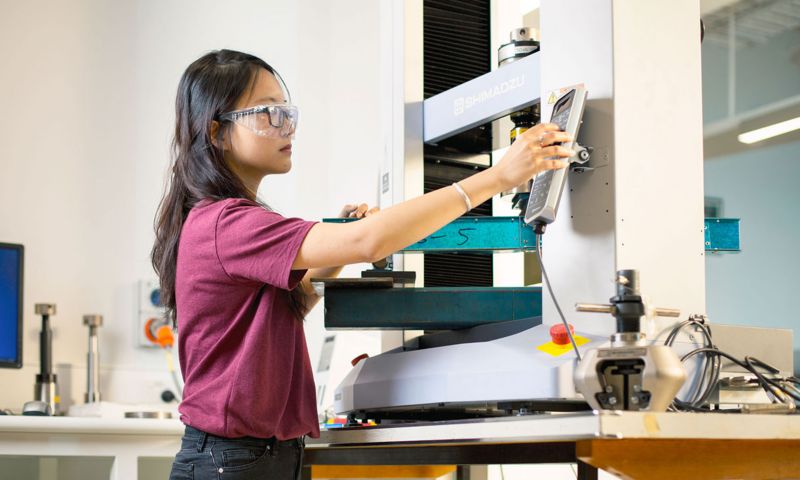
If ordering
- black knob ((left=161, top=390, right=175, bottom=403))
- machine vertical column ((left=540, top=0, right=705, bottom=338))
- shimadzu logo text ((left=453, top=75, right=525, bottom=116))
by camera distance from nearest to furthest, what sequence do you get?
machine vertical column ((left=540, top=0, right=705, bottom=338))
shimadzu logo text ((left=453, top=75, right=525, bottom=116))
black knob ((left=161, top=390, right=175, bottom=403))

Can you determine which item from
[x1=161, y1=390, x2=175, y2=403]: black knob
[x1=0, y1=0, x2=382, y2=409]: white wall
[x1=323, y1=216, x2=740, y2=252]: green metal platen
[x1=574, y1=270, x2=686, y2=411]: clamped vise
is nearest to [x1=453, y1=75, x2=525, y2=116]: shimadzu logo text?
[x1=323, y1=216, x2=740, y2=252]: green metal platen

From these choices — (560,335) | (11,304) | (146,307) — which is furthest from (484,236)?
(146,307)

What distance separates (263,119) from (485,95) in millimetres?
468

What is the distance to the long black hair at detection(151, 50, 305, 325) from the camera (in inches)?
63.5

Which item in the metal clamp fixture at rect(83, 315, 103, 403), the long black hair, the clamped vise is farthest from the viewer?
the metal clamp fixture at rect(83, 315, 103, 403)

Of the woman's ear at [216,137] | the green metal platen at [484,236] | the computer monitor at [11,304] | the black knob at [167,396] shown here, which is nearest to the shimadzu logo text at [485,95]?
the green metal platen at [484,236]

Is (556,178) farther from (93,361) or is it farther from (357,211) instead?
(93,361)

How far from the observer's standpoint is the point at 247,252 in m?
1.43

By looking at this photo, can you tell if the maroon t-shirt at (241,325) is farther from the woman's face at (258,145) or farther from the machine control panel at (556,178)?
the machine control panel at (556,178)

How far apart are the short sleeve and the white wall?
1.98 metres

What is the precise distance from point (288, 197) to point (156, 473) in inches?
51.5

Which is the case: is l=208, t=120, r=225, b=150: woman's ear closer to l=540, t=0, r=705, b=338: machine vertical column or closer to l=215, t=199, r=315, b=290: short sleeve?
l=215, t=199, r=315, b=290: short sleeve

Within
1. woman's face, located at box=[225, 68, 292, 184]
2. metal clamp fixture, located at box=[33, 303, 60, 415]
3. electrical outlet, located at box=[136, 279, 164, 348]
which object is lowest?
metal clamp fixture, located at box=[33, 303, 60, 415]

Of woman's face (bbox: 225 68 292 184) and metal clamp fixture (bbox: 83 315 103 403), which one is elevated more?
woman's face (bbox: 225 68 292 184)
